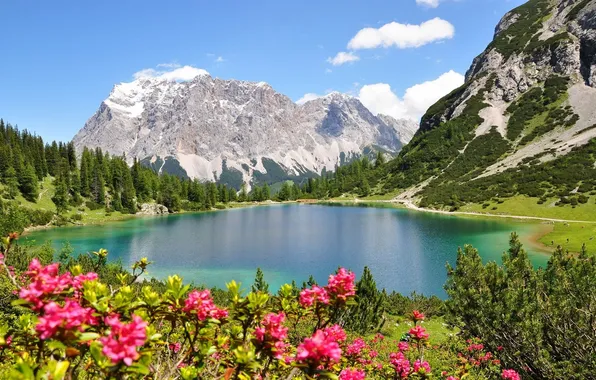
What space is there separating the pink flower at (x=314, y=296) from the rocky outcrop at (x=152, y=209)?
137 meters

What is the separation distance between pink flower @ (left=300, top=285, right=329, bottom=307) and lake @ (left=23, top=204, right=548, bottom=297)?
35.4 m

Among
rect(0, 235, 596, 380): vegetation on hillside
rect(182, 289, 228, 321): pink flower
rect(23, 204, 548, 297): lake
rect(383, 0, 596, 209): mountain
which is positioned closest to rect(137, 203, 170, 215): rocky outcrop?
rect(23, 204, 548, 297): lake

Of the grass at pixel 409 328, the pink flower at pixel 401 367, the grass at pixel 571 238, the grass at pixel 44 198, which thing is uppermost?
the grass at pixel 44 198

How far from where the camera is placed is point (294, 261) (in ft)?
171

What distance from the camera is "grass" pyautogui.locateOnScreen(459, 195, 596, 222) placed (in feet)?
260

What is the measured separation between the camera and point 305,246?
6347 cm

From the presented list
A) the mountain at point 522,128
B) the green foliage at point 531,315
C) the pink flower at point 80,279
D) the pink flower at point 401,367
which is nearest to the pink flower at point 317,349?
the pink flower at point 80,279

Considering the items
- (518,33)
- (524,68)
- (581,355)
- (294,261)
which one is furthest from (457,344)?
(518,33)

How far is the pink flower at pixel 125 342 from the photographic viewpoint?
8.22 ft

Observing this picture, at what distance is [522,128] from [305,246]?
132 m

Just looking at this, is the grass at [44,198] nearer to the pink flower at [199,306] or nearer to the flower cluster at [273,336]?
the pink flower at [199,306]

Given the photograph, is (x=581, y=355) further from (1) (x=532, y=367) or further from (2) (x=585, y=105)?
(2) (x=585, y=105)

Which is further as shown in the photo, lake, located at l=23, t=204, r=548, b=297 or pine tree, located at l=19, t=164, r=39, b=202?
pine tree, located at l=19, t=164, r=39, b=202

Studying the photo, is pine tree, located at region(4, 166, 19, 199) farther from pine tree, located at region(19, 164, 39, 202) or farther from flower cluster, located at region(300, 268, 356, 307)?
flower cluster, located at region(300, 268, 356, 307)
